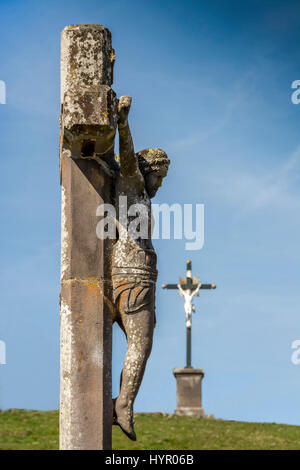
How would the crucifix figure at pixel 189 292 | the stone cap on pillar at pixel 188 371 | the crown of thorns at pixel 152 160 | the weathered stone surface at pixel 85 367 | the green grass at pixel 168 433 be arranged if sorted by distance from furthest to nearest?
the crucifix figure at pixel 189 292, the stone cap on pillar at pixel 188 371, the green grass at pixel 168 433, the crown of thorns at pixel 152 160, the weathered stone surface at pixel 85 367

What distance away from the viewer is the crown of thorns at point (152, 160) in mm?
8438

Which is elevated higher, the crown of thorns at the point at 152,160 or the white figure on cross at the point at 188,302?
the white figure on cross at the point at 188,302

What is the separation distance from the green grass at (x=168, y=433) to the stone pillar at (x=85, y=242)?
1334cm

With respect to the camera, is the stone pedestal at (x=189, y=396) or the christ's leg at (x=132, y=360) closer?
the christ's leg at (x=132, y=360)

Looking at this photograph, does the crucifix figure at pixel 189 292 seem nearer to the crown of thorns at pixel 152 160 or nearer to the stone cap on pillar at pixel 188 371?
the stone cap on pillar at pixel 188 371

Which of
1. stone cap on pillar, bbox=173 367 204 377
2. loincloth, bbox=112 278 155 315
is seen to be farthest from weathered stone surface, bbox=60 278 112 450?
stone cap on pillar, bbox=173 367 204 377

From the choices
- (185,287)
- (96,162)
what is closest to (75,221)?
(96,162)

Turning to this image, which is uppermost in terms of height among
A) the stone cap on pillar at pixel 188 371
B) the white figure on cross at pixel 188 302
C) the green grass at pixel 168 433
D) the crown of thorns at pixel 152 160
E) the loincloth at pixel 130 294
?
the white figure on cross at pixel 188 302

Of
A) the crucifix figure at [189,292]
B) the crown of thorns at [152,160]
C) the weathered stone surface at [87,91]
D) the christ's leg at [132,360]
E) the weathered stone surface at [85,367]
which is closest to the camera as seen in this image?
the weathered stone surface at [87,91]

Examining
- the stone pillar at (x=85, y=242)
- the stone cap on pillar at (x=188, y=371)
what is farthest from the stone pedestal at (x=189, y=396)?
the stone pillar at (x=85, y=242)

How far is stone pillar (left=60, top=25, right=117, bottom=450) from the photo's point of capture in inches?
296

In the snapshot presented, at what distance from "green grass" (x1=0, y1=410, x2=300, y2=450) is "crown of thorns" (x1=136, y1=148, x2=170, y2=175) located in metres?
13.3

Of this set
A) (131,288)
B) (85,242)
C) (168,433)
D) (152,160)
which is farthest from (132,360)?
(168,433)

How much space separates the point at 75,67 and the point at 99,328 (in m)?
2.20
